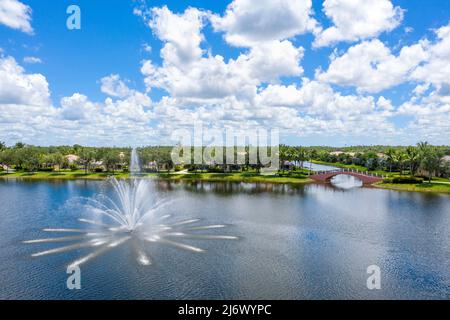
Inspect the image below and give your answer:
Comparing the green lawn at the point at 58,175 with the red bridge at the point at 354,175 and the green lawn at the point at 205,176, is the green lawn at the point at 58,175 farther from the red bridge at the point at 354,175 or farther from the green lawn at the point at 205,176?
the red bridge at the point at 354,175

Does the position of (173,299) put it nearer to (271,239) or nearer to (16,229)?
(271,239)

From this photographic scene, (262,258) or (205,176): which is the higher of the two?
(205,176)

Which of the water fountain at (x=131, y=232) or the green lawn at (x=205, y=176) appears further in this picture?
the green lawn at (x=205, y=176)

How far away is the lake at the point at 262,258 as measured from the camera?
30.1m

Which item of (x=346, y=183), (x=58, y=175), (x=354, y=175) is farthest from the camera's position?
(x=58, y=175)

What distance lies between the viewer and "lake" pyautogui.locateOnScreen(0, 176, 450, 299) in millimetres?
30125

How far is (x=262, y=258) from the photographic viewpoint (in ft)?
124

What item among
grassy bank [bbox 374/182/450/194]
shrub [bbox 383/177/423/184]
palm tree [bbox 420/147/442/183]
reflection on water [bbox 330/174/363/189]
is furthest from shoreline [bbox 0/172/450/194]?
palm tree [bbox 420/147/442/183]

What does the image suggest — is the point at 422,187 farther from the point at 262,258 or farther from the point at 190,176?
the point at 262,258

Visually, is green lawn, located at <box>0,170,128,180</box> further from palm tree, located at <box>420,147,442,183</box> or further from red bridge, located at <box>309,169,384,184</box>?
palm tree, located at <box>420,147,442,183</box>
